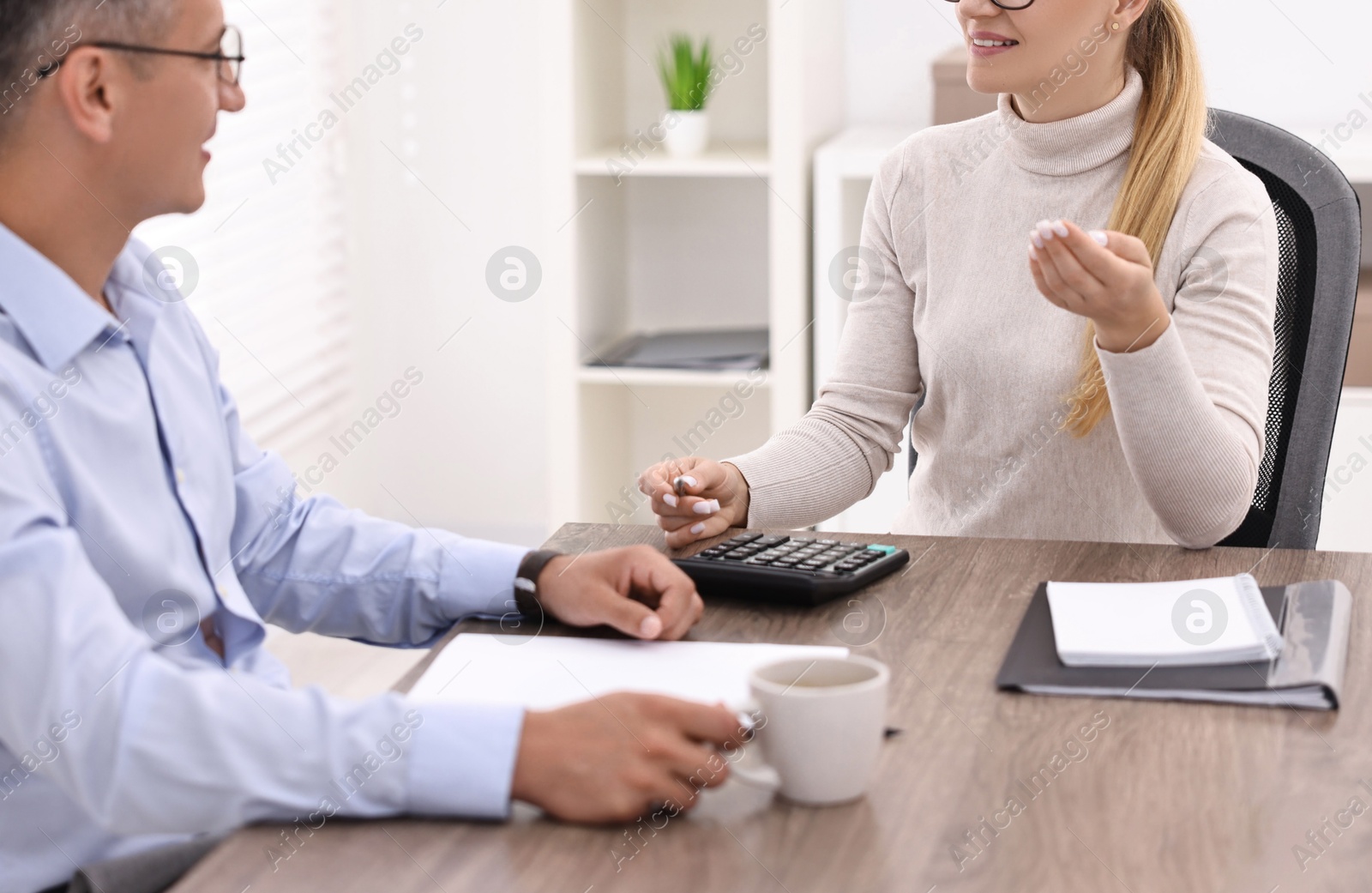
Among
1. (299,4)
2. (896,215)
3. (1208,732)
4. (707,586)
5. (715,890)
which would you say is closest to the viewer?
(715,890)

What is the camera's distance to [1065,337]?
1546 millimetres

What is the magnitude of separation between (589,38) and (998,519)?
151 cm

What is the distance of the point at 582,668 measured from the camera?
101cm

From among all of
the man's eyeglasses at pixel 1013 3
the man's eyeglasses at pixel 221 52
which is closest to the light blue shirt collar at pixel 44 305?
the man's eyeglasses at pixel 221 52

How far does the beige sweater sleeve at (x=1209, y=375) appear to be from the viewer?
1.29 meters

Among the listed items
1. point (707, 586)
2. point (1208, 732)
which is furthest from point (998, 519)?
point (1208, 732)

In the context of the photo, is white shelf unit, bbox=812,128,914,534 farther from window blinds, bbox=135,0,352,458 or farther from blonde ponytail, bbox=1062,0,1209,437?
window blinds, bbox=135,0,352,458

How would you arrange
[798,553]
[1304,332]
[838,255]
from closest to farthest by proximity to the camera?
[798,553] < [1304,332] < [838,255]

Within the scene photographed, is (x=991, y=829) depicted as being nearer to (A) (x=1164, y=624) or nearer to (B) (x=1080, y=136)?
(A) (x=1164, y=624)

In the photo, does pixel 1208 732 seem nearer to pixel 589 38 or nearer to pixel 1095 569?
pixel 1095 569

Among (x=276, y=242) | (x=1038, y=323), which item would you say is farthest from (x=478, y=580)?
(x=276, y=242)

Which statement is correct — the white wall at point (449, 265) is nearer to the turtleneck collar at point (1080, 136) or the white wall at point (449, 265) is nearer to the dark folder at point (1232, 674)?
the turtleneck collar at point (1080, 136)

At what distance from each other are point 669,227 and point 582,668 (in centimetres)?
211

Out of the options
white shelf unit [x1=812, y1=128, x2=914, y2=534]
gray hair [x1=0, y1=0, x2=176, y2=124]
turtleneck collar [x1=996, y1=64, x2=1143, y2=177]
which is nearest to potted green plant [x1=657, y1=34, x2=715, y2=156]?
white shelf unit [x1=812, y1=128, x2=914, y2=534]
